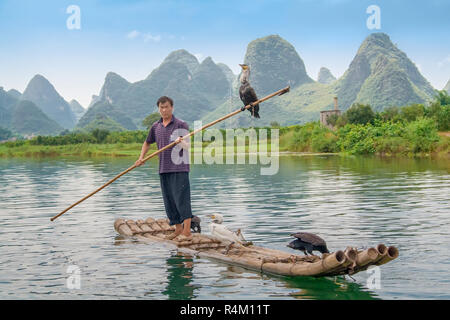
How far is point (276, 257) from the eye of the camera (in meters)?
6.25

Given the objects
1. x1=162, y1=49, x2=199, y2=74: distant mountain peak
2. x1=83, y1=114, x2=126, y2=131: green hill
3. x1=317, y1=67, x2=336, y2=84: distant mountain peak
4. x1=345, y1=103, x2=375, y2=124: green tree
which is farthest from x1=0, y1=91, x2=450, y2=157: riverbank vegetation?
x1=317, y1=67, x2=336, y2=84: distant mountain peak

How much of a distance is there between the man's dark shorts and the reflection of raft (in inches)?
14.8

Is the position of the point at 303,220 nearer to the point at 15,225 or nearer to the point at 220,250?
the point at 220,250

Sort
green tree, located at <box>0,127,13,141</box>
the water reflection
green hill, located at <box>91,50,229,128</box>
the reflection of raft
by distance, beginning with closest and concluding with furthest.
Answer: the reflection of raft < the water reflection < green tree, located at <box>0,127,13,141</box> < green hill, located at <box>91,50,229,128</box>

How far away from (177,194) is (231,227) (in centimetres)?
253

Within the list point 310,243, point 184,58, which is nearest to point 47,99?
point 184,58

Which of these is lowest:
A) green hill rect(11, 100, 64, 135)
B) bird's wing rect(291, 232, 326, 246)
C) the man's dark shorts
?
bird's wing rect(291, 232, 326, 246)

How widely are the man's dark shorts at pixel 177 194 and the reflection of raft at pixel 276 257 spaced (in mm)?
375

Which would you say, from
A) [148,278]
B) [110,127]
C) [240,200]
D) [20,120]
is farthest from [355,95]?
[148,278]

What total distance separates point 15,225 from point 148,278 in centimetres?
502

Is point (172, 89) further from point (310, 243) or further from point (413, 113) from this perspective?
point (310, 243)

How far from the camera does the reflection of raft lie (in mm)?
5391

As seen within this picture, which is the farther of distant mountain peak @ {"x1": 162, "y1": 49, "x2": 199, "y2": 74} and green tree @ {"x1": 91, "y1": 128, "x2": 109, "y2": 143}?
distant mountain peak @ {"x1": 162, "y1": 49, "x2": 199, "y2": 74}

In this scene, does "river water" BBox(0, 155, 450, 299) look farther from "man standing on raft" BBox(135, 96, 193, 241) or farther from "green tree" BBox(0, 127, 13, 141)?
"green tree" BBox(0, 127, 13, 141)
